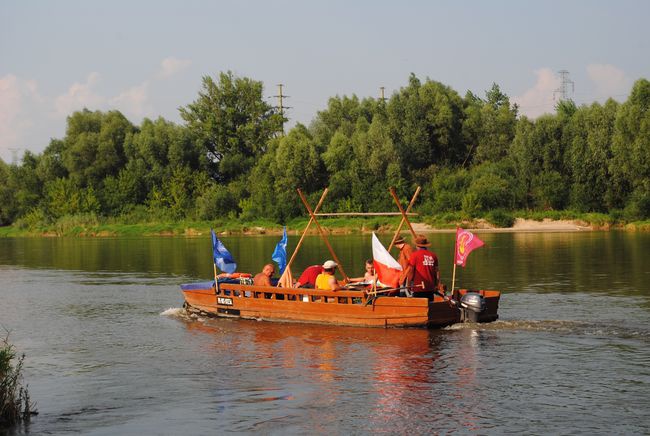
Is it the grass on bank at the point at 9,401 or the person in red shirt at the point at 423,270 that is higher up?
the person in red shirt at the point at 423,270

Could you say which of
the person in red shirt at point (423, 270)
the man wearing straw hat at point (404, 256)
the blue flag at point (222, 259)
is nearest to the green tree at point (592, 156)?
the blue flag at point (222, 259)

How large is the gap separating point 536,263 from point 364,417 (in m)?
30.3

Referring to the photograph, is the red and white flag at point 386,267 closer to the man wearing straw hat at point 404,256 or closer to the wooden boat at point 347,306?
the man wearing straw hat at point 404,256

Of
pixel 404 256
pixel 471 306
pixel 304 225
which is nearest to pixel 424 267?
pixel 404 256

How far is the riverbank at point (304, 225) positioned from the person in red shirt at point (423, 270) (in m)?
51.4

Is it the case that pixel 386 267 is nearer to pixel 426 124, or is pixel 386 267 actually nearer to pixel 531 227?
pixel 531 227

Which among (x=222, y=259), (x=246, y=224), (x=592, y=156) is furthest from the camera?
(x=246, y=224)

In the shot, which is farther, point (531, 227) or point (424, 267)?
point (531, 227)

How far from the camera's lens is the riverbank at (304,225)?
252 ft

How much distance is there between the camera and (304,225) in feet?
277

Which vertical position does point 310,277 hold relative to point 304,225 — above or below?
below

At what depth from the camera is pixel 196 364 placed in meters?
19.7

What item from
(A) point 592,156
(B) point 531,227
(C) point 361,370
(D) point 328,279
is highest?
(A) point 592,156

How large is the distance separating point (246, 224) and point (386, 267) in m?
65.1
